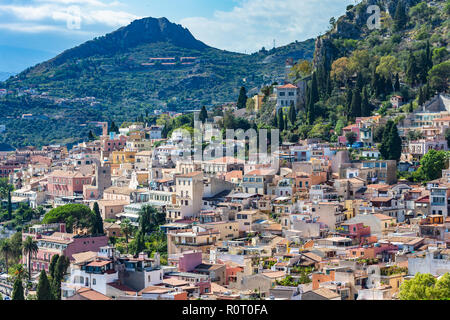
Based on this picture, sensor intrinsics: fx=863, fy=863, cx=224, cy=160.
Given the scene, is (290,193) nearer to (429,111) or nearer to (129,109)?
(429,111)

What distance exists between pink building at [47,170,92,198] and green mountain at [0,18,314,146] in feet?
118

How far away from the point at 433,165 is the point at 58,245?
46.3 ft

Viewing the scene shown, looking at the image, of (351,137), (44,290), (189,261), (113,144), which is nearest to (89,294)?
(44,290)

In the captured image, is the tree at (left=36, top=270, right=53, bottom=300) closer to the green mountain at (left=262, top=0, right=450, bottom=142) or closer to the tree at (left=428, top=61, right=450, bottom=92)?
the green mountain at (left=262, top=0, right=450, bottom=142)

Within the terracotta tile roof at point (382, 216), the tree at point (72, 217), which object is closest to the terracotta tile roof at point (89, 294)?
the terracotta tile roof at point (382, 216)

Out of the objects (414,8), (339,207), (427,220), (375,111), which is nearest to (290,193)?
(339,207)

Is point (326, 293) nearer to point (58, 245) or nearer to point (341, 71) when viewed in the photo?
point (58, 245)

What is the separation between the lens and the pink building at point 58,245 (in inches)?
1125

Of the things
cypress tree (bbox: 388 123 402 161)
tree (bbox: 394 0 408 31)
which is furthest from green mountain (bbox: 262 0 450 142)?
cypress tree (bbox: 388 123 402 161)

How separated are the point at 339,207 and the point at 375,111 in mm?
15066

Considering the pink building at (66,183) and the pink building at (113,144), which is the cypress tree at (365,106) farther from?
the pink building at (113,144)

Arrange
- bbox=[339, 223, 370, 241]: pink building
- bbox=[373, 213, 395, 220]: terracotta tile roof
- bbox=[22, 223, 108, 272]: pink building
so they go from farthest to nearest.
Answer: bbox=[22, 223, 108, 272]: pink building
bbox=[373, 213, 395, 220]: terracotta tile roof
bbox=[339, 223, 370, 241]: pink building

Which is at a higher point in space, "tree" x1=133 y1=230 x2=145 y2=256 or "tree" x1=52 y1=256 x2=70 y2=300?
"tree" x1=133 y1=230 x2=145 y2=256

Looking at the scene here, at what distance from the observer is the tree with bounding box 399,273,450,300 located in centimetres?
1708
